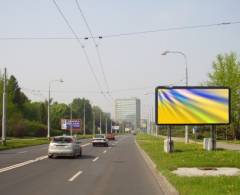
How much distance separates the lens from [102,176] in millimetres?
19141

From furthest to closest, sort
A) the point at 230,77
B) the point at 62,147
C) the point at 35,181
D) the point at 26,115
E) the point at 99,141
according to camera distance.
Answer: the point at 26,115 < the point at 230,77 < the point at 99,141 < the point at 62,147 < the point at 35,181

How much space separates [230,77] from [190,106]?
3827 centimetres

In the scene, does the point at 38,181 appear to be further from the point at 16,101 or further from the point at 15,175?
the point at 16,101

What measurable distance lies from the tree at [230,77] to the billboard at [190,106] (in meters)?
36.5

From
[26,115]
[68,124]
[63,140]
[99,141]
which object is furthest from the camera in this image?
[26,115]

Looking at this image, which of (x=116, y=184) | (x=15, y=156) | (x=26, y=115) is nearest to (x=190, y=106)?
(x=15, y=156)

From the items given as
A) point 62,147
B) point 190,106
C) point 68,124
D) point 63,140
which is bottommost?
point 62,147

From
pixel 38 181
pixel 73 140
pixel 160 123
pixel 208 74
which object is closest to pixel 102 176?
pixel 38 181

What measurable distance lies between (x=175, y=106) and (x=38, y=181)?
18.3 m

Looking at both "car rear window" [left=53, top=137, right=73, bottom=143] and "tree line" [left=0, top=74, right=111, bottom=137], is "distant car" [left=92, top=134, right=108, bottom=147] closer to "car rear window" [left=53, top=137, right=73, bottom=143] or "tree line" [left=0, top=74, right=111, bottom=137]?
"car rear window" [left=53, top=137, right=73, bottom=143]

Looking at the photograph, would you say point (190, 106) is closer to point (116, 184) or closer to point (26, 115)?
point (116, 184)

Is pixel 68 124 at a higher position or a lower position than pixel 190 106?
lower

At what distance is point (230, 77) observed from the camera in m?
70.6

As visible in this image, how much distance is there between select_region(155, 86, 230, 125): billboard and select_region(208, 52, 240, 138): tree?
3646 centimetres
